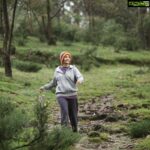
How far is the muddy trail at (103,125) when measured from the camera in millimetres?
11641

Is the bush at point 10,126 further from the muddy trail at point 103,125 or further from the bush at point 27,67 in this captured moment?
the bush at point 27,67

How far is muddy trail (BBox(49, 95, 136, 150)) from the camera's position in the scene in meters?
11.6

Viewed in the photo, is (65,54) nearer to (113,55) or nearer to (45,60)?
(45,60)

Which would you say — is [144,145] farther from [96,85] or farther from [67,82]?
[96,85]

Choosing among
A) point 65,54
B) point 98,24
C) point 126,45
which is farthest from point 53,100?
point 98,24

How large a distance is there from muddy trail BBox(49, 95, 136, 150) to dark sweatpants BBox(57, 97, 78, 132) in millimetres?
420

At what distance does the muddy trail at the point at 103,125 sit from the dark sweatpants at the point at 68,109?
0.42 m

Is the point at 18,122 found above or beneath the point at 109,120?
above

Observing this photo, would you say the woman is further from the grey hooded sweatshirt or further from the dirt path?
the dirt path

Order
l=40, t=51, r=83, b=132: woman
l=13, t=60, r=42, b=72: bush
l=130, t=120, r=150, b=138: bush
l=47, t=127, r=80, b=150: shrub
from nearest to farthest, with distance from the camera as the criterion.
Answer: l=47, t=127, r=80, b=150: shrub < l=40, t=51, r=83, b=132: woman < l=130, t=120, r=150, b=138: bush < l=13, t=60, r=42, b=72: bush

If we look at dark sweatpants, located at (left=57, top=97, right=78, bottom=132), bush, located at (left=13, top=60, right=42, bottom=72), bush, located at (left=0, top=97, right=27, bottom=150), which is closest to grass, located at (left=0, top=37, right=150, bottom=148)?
bush, located at (left=13, top=60, right=42, bottom=72)

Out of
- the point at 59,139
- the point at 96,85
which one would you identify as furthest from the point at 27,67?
the point at 59,139

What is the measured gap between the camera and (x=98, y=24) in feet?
165

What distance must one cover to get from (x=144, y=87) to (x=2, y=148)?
15.2 m
